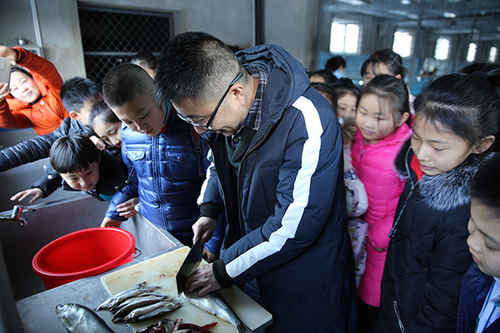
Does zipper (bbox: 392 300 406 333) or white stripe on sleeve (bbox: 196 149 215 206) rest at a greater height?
white stripe on sleeve (bbox: 196 149 215 206)

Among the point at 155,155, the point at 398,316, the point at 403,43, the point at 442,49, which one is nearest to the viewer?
the point at 398,316

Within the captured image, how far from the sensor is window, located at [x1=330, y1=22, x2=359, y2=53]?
5.97m

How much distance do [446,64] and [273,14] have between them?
3.55 meters

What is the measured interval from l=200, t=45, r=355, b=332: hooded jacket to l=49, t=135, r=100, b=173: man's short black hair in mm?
793

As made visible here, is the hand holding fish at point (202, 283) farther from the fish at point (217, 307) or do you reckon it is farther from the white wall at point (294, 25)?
the white wall at point (294, 25)

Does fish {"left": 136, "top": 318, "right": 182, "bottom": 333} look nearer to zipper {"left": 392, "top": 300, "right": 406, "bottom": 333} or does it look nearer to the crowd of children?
the crowd of children

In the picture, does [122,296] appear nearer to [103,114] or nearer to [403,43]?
[103,114]

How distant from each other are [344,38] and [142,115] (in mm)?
5787

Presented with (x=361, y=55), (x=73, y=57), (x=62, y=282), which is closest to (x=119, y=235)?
(x=62, y=282)

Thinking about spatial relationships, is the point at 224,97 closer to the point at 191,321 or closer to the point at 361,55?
the point at 191,321

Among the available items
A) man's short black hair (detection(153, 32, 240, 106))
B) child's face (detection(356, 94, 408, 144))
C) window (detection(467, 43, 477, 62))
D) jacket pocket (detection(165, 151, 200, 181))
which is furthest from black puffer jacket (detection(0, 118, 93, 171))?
window (detection(467, 43, 477, 62))

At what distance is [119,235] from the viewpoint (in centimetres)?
137

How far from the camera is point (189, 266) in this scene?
3.45 ft

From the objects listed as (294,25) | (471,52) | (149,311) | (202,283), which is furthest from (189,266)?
(294,25)
